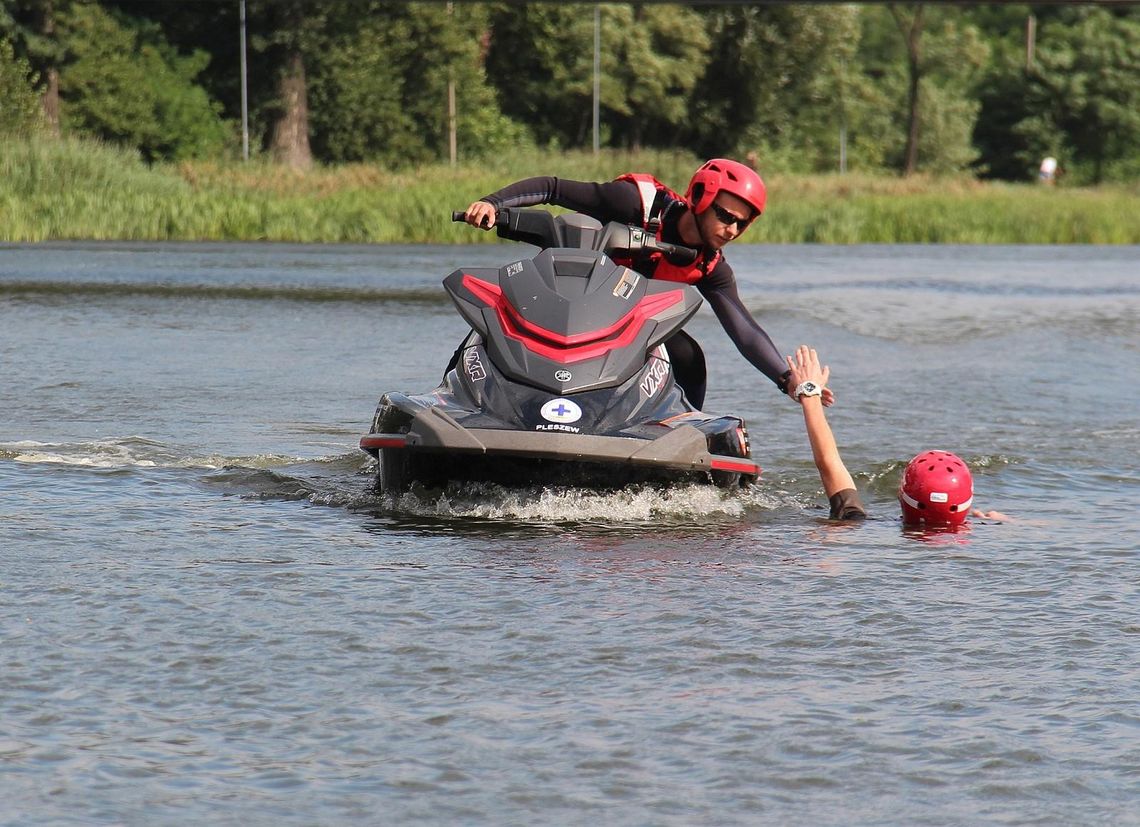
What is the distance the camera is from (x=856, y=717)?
14.5 feet

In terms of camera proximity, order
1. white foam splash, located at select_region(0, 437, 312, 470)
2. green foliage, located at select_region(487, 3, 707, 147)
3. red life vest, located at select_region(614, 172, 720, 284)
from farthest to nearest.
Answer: green foliage, located at select_region(487, 3, 707, 147) → white foam splash, located at select_region(0, 437, 312, 470) → red life vest, located at select_region(614, 172, 720, 284)

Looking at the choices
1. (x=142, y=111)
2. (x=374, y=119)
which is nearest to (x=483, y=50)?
(x=374, y=119)

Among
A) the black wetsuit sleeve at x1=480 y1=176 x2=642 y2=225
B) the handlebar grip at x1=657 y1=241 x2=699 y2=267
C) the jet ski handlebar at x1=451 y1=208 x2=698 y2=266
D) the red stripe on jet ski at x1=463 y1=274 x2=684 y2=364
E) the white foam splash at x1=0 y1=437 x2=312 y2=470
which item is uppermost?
the black wetsuit sleeve at x1=480 y1=176 x2=642 y2=225

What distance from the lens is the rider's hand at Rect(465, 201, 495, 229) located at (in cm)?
746

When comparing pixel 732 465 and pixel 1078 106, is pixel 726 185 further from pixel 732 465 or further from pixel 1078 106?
pixel 1078 106

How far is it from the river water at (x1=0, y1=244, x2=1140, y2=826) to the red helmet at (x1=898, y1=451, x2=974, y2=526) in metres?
0.11

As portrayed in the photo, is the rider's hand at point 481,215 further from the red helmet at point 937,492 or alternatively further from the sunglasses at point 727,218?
the red helmet at point 937,492

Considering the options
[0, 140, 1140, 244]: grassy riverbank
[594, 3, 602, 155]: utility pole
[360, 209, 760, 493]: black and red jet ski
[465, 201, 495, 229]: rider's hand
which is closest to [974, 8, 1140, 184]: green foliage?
[594, 3, 602, 155]: utility pole

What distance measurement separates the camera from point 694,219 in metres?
7.82

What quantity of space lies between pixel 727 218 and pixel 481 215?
1013 mm

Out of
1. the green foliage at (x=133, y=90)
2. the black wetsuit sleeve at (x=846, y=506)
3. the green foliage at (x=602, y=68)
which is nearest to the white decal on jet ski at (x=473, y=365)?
the black wetsuit sleeve at (x=846, y=506)

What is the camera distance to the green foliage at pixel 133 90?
177ft

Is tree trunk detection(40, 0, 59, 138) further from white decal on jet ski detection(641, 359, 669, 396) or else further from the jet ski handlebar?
white decal on jet ski detection(641, 359, 669, 396)

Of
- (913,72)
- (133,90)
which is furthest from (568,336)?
(913,72)
